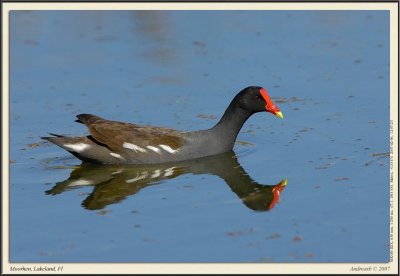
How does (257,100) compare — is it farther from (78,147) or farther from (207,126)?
(78,147)

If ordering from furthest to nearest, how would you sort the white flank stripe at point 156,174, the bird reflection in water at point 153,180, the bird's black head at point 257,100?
the bird's black head at point 257,100, the white flank stripe at point 156,174, the bird reflection in water at point 153,180

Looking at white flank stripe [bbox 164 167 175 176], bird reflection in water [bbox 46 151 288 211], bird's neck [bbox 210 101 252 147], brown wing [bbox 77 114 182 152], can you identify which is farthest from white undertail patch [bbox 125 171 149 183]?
bird's neck [bbox 210 101 252 147]

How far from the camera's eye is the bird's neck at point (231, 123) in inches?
382

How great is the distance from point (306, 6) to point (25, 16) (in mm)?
5322

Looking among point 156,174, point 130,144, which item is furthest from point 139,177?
point 130,144

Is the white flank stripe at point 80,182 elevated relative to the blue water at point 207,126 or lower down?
lower down

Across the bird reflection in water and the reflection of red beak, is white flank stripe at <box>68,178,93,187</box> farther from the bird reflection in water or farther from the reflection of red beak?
the reflection of red beak

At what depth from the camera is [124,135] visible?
30.7 feet

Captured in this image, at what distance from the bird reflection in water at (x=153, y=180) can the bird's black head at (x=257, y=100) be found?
606 mm

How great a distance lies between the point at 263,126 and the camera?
10703 mm

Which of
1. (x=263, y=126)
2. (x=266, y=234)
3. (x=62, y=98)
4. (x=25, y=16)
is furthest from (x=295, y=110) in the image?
(x=25, y=16)

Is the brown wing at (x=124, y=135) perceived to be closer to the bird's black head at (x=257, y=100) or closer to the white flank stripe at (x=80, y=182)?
the white flank stripe at (x=80, y=182)

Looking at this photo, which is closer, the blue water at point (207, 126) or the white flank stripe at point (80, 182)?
the blue water at point (207, 126)

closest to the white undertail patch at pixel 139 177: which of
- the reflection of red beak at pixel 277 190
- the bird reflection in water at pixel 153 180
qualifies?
the bird reflection in water at pixel 153 180
